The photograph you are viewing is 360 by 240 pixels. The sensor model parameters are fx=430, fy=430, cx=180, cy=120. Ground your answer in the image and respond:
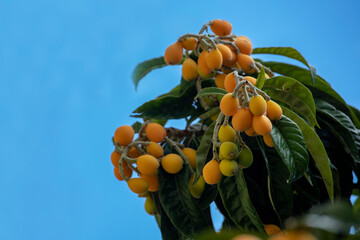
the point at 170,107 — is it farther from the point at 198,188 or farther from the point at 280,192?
the point at 280,192

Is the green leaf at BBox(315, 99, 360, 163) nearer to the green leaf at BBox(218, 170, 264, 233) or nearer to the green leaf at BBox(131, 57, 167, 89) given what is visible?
the green leaf at BBox(218, 170, 264, 233)

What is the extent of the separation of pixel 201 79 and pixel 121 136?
0.67 feet

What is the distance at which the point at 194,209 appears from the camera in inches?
31.9

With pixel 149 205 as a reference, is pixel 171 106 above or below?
above

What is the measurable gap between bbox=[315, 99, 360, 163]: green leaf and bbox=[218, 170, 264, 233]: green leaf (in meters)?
0.26

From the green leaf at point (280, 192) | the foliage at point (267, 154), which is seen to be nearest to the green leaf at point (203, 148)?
the foliage at point (267, 154)

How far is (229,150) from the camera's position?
2.13 feet

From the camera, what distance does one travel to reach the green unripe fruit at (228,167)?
2.15ft

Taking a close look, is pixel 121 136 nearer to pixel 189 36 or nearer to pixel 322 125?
pixel 189 36

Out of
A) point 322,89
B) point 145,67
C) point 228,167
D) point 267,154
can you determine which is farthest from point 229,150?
point 145,67

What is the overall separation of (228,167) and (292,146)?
0.33ft

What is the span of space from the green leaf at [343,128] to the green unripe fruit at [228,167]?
28 centimetres

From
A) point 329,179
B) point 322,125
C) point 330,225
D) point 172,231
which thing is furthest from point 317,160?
point 330,225

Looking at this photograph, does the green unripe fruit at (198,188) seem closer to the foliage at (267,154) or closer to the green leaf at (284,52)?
the foliage at (267,154)
